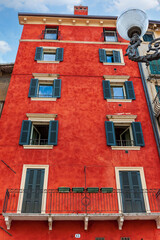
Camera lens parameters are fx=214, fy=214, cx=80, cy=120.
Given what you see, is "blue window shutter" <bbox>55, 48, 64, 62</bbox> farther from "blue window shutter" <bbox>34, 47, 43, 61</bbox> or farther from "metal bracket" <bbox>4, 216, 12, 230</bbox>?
"metal bracket" <bbox>4, 216, 12, 230</bbox>

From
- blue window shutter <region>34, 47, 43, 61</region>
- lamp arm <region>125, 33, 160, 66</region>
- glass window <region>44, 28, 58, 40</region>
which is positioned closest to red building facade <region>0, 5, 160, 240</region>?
blue window shutter <region>34, 47, 43, 61</region>

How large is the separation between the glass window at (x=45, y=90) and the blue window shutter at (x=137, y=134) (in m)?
5.68

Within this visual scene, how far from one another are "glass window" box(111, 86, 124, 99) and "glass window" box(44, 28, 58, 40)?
22.1ft

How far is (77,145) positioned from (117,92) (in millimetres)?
5011

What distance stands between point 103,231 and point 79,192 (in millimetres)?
1986

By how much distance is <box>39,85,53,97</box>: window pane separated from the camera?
14.1 meters

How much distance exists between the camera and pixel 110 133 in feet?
40.0

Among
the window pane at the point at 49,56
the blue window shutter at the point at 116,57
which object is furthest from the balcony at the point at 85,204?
the window pane at the point at 49,56

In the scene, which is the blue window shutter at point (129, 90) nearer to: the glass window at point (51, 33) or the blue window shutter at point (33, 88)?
the blue window shutter at point (33, 88)

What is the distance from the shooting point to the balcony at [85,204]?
934 centimetres

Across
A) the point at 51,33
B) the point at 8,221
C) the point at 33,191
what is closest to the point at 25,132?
the point at 33,191

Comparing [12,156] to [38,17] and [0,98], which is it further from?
[38,17]

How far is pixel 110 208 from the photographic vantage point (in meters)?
9.87

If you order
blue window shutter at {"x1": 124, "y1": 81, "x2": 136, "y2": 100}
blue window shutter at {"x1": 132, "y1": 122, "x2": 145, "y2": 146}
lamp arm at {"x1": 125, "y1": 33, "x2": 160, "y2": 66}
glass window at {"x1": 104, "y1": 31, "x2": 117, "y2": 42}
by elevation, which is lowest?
lamp arm at {"x1": 125, "y1": 33, "x2": 160, "y2": 66}
